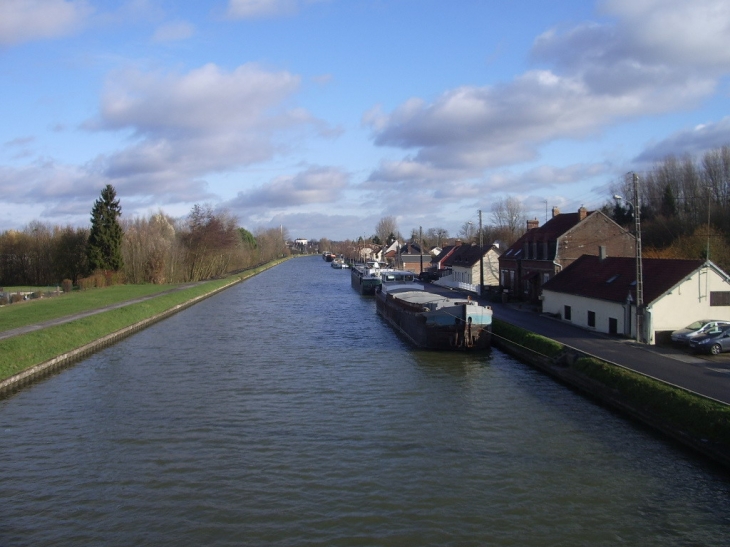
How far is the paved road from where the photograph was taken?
17558 millimetres

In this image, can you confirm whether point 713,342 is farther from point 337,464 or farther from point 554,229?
point 554,229

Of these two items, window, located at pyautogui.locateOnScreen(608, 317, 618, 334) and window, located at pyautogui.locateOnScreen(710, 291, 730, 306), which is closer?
window, located at pyautogui.locateOnScreen(710, 291, 730, 306)

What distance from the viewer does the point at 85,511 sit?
11.8 m

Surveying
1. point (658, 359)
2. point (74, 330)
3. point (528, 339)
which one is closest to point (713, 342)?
point (658, 359)

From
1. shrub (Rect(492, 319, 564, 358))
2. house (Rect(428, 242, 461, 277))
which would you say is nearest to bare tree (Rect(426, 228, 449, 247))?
house (Rect(428, 242, 461, 277))

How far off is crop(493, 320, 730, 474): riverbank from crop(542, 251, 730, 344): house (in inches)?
157

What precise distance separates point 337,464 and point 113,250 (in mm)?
52302

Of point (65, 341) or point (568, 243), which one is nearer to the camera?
point (65, 341)

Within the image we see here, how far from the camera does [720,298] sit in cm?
2570

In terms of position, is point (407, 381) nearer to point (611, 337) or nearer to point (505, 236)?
point (611, 337)

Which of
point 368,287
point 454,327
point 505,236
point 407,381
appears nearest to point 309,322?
point 454,327

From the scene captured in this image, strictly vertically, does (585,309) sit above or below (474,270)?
below

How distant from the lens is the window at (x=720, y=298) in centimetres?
2567

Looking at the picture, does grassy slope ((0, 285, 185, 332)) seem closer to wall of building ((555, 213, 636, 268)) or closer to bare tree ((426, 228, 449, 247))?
wall of building ((555, 213, 636, 268))
